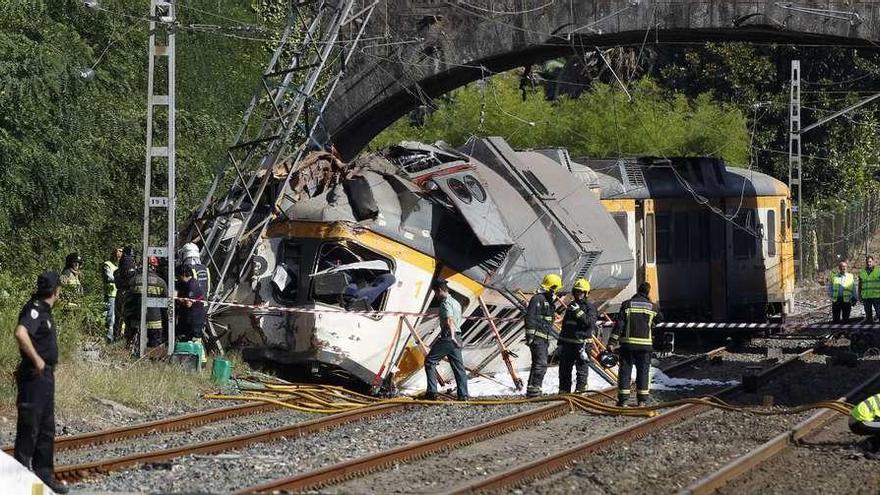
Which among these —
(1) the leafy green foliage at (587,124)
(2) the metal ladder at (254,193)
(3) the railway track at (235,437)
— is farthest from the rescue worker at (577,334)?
(1) the leafy green foliage at (587,124)

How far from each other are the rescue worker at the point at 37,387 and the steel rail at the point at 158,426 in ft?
5.88

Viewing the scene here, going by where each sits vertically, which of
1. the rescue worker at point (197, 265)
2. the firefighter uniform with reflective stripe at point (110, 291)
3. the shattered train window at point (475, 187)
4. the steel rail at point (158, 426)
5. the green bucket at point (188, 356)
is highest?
the shattered train window at point (475, 187)

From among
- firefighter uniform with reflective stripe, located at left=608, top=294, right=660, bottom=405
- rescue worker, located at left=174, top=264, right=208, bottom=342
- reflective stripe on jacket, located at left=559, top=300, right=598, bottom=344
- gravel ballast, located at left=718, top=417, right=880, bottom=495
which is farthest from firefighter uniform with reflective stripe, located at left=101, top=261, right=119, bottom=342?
gravel ballast, located at left=718, top=417, right=880, bottom=495

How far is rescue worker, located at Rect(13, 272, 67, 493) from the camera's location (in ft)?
36.6

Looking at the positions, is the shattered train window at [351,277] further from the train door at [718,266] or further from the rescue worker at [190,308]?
the train door at [718,266]

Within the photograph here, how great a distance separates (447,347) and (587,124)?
2742cm

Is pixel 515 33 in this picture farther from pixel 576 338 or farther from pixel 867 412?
Answer: pixel 867 412

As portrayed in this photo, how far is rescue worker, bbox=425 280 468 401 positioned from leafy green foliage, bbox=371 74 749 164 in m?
23.4

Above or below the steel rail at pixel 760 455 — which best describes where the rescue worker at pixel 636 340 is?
above

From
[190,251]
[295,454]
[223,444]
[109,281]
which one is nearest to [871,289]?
[109,281]

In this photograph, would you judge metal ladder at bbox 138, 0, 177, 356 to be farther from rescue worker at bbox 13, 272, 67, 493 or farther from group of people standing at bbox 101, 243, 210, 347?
rescue worker at bbox 13, 272, 67, 493

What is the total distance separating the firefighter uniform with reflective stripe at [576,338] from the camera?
1845cm

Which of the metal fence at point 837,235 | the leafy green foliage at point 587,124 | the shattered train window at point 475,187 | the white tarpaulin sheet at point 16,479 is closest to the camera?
the white tarpaulin sheet at point 16,479

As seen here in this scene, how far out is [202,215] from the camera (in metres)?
20.9
